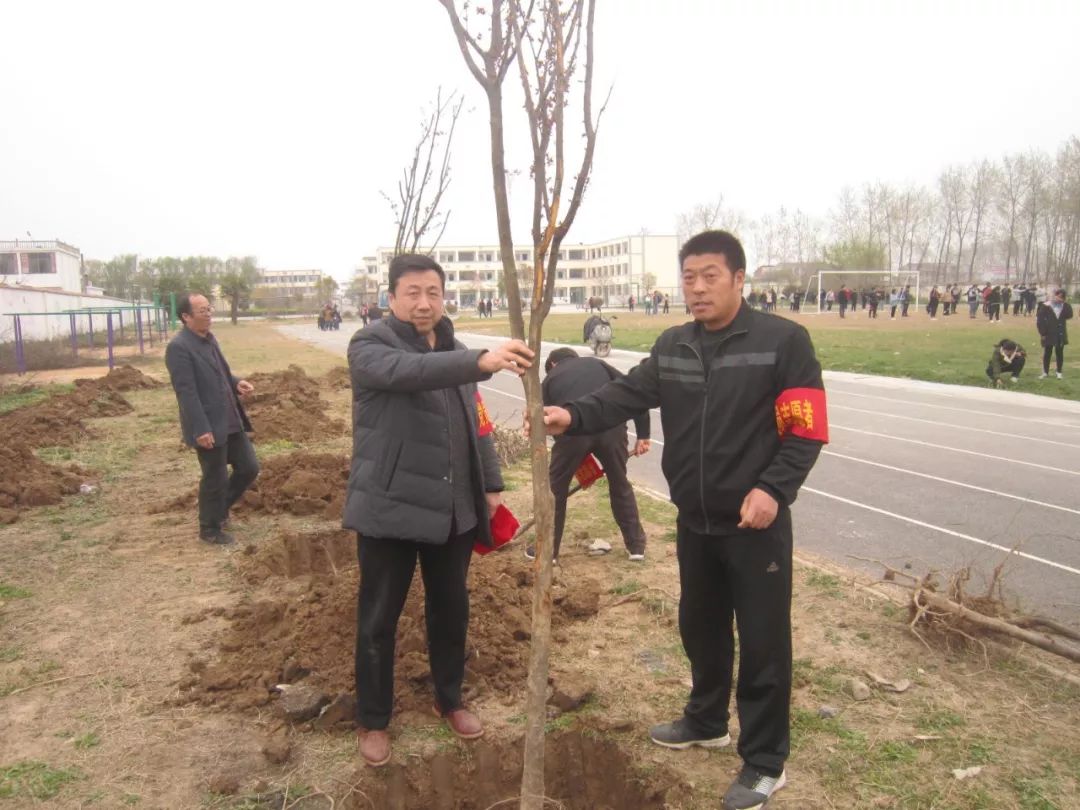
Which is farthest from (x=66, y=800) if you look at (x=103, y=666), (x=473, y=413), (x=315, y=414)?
(x=315, y=414)

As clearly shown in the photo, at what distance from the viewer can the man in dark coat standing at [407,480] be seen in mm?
3004

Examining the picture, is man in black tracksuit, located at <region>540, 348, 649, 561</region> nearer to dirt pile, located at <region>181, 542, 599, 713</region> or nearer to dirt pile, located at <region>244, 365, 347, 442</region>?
dirt pile, located at <region>181, 542, 599, 713</region>

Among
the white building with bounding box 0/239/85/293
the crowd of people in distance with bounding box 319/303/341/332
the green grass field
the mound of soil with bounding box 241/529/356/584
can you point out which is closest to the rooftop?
the white building with bounding box 0/239/85/293

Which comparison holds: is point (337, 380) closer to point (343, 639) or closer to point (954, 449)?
point (954, 449)

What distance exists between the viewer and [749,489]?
2.81m

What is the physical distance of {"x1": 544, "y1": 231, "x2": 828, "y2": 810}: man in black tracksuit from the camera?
9.03ft

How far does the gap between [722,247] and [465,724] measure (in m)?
2.19

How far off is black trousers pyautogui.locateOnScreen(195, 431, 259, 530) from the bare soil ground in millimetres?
321

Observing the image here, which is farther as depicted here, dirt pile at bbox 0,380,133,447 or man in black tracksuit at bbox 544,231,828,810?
dirt pile at bbox 0,380,133,447

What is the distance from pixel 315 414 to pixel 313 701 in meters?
9.65

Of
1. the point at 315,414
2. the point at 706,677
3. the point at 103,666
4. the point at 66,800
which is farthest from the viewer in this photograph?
the point at 315,414

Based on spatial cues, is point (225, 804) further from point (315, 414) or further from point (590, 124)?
point (315, 414)

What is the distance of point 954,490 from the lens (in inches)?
314

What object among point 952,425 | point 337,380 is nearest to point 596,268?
point 337,380
